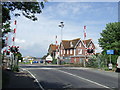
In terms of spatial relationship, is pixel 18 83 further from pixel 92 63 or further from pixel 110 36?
pixel 110 36

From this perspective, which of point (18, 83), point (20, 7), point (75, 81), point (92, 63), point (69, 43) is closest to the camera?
point (20, 7)

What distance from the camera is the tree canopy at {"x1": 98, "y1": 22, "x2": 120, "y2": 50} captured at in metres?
47.2

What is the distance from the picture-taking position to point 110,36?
49188 millimetres

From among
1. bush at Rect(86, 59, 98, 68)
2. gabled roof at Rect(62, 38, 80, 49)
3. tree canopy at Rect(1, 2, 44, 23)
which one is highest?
gabled roof at Rect(62, 38, 80, 49)

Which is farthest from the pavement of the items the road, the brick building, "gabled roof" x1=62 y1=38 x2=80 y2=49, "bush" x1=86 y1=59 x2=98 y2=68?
"gabled roof" x1=62 y1=38 x2=80 y2=49

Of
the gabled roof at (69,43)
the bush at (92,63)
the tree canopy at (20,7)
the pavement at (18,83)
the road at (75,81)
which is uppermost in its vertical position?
the gabled roof at (69,43)

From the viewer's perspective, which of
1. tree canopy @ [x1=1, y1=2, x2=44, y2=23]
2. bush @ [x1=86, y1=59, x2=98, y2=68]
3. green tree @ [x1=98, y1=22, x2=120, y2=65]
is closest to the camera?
tree canopy @ [x1=1, y1=2, x2=44, y2=23]

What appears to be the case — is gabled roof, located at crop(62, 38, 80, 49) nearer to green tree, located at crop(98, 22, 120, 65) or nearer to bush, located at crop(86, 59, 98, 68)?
green tree, located at crop(98, 22, 120, 65)

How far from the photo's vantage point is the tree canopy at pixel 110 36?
47.2 m

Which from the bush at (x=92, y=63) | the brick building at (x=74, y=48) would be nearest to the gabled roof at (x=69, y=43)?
the brick building at (x=74, y=48)

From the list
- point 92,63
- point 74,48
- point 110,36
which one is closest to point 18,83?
point 92,63

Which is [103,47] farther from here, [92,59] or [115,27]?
[92,59]

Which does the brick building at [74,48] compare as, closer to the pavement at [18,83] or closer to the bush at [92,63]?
the bush at [92,63]

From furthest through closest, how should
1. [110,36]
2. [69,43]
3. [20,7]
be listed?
[69,43], [110,36], [20,7]
